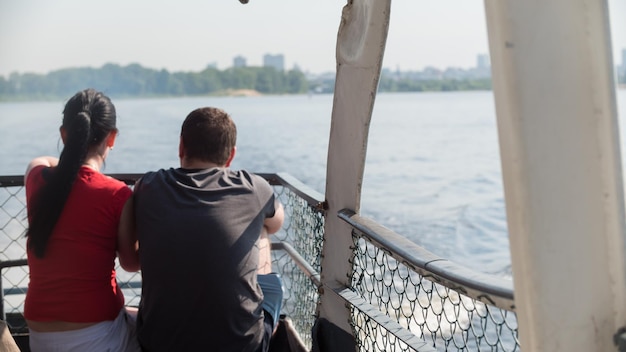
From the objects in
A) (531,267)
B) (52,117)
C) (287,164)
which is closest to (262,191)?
(531,267)

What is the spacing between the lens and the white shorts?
234 cm

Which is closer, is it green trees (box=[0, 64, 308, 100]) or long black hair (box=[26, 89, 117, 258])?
long black hair (box=[26, 89, 117, 258])

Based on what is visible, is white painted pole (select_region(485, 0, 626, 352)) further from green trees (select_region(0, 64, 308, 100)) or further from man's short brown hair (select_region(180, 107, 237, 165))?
green trees (select_region(0, 64, 308, 100))

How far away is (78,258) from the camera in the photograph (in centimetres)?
232

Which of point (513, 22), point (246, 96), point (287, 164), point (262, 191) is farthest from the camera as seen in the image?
point (246, 96)

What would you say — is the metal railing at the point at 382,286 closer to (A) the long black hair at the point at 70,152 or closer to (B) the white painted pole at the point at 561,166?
(B) the white painted pole at the point at 561,166

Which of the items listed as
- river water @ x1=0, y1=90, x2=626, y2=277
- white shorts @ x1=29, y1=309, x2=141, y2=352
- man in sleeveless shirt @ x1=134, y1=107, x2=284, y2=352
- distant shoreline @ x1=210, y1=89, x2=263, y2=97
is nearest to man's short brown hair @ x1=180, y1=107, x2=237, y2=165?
man in sleeveless shirt @ x1=134, y1=107, x2=284, y2=352

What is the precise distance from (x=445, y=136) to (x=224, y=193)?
2406cm

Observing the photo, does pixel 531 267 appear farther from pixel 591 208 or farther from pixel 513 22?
pixel 513 22

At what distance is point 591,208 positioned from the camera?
52.9 inches

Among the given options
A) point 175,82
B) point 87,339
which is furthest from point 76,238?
point 175,82

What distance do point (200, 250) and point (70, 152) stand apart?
0.48m

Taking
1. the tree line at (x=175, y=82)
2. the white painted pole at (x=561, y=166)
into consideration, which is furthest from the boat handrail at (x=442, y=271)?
the tree line at (x=175, y=82)

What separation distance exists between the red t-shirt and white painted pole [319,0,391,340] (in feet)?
2.43
